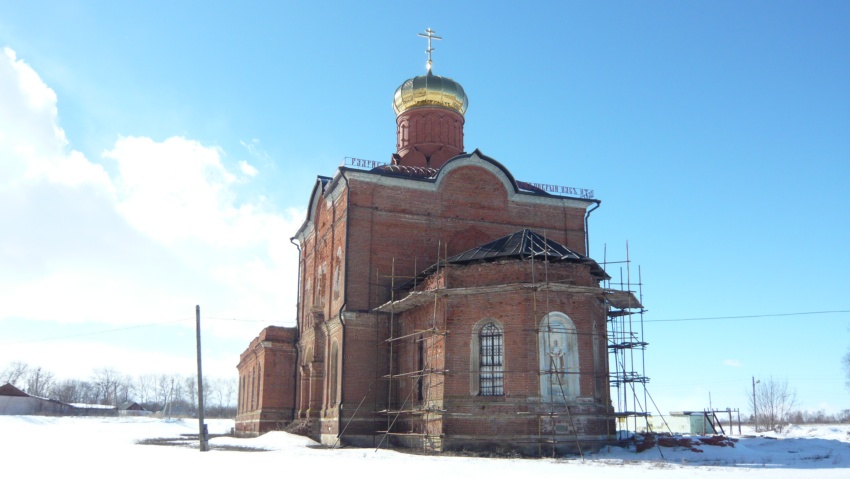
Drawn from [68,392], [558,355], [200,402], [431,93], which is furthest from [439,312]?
[68,392]

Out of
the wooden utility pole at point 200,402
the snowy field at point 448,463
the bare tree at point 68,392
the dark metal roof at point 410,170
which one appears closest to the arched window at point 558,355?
the snowy field at point 448,463

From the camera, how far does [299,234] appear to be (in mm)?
32219

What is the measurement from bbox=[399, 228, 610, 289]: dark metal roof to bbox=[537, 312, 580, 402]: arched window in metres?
1.52

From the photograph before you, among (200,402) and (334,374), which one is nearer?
(200,402)

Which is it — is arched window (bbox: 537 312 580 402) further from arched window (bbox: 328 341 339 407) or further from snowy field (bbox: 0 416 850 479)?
arched window (bbox: 328 341 339 407)

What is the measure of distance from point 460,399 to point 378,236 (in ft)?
22.2

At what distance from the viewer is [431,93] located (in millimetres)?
29109

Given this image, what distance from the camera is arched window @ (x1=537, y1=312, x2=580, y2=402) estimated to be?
19.3 meters

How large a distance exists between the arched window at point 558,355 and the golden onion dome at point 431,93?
12179 mm

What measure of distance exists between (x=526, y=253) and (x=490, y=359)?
9.45 ft

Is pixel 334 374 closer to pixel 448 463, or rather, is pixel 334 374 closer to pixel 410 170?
pixel 410 170

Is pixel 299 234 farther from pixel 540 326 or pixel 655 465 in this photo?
pixel 655 465

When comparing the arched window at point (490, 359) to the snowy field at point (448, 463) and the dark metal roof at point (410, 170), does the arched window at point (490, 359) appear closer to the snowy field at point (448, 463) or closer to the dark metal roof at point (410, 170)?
the snowy field at point (448, 463)

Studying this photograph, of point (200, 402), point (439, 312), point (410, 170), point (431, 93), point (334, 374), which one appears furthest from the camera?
point (431, 93)
